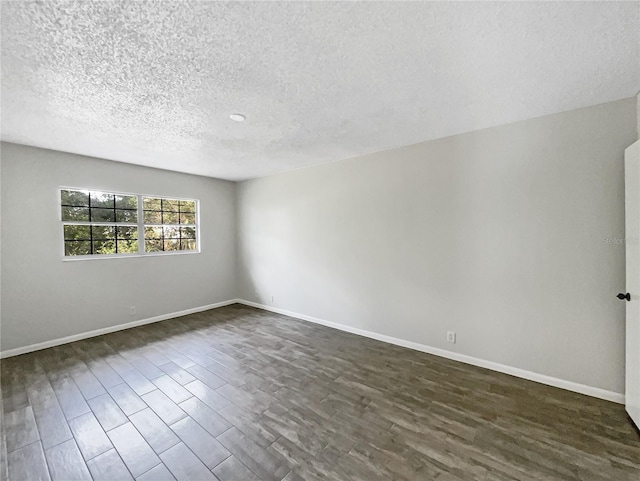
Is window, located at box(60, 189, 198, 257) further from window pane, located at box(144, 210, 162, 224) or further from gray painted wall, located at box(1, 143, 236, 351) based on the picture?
gray painted wall, located at box(1, 143, 236, 351)

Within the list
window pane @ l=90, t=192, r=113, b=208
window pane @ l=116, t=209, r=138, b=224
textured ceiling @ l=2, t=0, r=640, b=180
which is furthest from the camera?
window pane @ l=116, t=209, r=138, b=224

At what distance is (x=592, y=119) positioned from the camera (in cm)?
225

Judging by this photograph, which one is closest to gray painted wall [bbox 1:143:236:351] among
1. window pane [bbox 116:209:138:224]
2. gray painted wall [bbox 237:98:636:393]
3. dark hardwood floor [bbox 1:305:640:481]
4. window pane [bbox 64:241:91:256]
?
window pane [bbox 64:241:91:256]

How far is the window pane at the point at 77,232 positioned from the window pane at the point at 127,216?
40 centimetres

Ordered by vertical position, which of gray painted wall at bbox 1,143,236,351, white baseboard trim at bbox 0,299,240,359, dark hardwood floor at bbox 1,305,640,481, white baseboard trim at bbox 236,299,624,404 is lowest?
dark hardwood floor at bbox 1,305,640,481

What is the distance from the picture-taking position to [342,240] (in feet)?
12.8

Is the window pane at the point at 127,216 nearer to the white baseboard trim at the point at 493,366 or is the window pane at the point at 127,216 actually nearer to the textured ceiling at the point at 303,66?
the textured ceiling at the point at 303,66

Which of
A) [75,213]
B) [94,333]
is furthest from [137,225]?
[94,333]

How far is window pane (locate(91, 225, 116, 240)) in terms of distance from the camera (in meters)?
3.80

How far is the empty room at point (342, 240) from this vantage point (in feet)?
4.96

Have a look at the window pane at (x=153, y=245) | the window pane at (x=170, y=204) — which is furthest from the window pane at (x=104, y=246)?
the window pane at (x=170, y=204)

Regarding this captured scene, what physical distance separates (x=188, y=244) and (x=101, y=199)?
1.49m

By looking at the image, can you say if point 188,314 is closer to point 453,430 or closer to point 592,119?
point 453,430

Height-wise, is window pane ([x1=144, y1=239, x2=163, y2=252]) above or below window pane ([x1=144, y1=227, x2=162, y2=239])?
below
